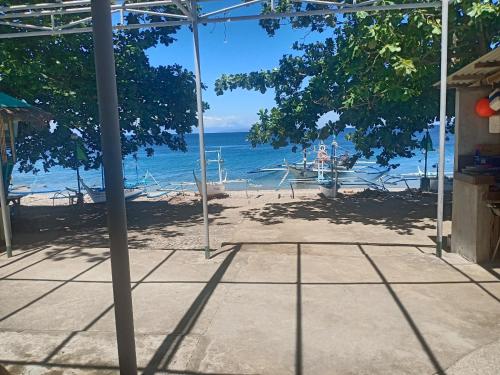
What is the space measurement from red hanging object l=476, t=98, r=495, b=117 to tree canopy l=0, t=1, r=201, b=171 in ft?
28.9

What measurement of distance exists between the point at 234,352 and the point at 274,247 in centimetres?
325

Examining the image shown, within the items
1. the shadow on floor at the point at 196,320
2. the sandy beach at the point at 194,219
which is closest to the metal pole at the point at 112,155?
the shadow on floor at the point at 196,320

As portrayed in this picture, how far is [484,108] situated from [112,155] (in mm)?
5248

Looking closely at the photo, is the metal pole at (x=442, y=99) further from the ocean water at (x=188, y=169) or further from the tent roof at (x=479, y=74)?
the ocean water at (x=188, y=169)

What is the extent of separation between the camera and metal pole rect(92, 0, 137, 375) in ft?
6.46

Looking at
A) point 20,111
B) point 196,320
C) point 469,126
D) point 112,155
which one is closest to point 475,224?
point 469,126

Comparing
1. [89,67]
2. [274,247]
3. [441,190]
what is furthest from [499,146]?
[89,67]

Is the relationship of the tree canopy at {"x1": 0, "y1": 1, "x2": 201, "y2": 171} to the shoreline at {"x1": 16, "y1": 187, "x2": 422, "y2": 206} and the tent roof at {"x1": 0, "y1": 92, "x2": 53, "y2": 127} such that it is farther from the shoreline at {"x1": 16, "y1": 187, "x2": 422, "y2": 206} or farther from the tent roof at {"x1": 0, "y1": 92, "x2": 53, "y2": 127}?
the shoreline at {"x1": 16, "y1": 187, "x2": 422, "y2": 206}

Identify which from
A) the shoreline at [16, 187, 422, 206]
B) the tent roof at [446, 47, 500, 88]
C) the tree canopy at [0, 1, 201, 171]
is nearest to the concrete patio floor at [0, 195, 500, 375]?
the tent roof at [446, 47, 500, 88]

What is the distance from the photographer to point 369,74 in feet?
27.5

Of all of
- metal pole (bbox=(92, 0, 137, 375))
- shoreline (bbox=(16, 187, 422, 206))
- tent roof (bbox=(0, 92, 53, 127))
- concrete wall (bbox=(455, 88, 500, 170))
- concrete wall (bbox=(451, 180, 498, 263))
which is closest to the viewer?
metal pole (bbox=(92, 0, 137, 375))

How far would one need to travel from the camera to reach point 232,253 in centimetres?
599

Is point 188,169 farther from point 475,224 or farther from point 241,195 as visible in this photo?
point 475,224

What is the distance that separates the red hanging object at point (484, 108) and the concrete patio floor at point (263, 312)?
2049 mm
